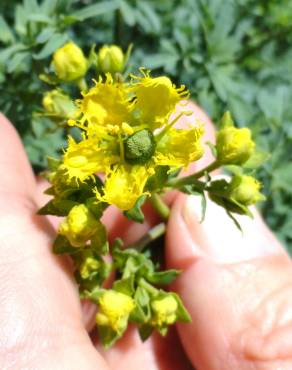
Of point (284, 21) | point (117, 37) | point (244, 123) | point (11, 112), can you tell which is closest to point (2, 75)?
point (11, 112)

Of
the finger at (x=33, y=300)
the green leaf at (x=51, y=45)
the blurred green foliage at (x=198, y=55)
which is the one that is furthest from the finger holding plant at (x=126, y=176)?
the blurred green foliage at (x=198, y=55)

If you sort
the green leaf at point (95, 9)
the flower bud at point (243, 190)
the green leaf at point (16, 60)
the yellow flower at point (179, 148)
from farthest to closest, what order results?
the green leaf at point (95, 9) → the green leaf at point (16, 60) → the flower bud at point (243, 190) → the yellow flower at point (179, 148)

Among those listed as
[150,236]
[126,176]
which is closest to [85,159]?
[126,176]

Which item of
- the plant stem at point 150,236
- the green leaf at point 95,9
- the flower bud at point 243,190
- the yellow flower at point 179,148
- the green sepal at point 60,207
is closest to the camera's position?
the yellow flower at point 179,148

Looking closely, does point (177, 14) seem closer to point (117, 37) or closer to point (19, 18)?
point (117, 37)

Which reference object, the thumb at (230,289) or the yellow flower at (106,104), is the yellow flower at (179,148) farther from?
the thumb at (230,289)

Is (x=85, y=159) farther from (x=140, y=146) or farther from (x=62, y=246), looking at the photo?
(x=62, y=246)
